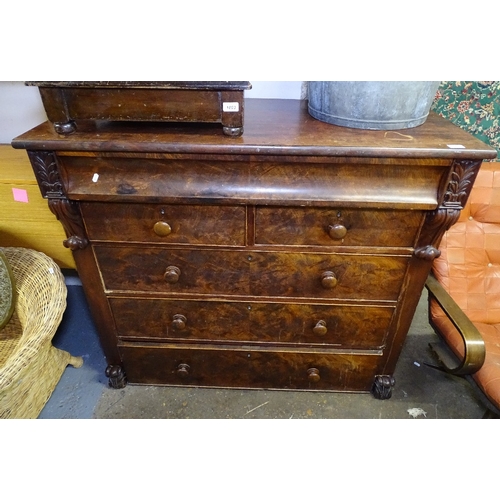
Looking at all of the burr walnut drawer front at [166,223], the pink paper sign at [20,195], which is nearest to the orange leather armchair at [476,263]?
the burr walnut drawer front at [166,223]

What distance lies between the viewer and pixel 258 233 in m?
1.21

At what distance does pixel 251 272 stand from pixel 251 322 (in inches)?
10.0

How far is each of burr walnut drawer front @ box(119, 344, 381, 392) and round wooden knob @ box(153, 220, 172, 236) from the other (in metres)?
0.58

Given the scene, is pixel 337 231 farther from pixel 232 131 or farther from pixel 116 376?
pixel 116 376

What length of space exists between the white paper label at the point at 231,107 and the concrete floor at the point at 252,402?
1.29m

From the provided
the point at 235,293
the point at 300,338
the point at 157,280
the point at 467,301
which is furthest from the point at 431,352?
the point at 157,280

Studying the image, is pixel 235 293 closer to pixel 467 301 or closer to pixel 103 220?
pixel 103 220

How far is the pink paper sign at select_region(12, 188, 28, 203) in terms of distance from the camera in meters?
1.54

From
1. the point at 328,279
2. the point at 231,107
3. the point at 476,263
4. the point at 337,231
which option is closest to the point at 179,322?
the point at 328,279

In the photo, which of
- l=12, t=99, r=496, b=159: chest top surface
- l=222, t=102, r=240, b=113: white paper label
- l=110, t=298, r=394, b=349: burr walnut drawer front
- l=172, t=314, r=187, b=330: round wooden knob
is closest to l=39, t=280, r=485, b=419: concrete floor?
l=110, t=298, r=394, b=349: burr walnut drawer front

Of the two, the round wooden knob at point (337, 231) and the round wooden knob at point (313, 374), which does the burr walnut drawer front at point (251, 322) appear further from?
the round wooden knob at point (337, 231)

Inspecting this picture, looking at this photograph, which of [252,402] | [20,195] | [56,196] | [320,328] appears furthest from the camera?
[252,402]

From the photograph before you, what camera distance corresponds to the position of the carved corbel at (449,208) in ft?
3.46

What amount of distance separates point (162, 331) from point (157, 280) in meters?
0.27
